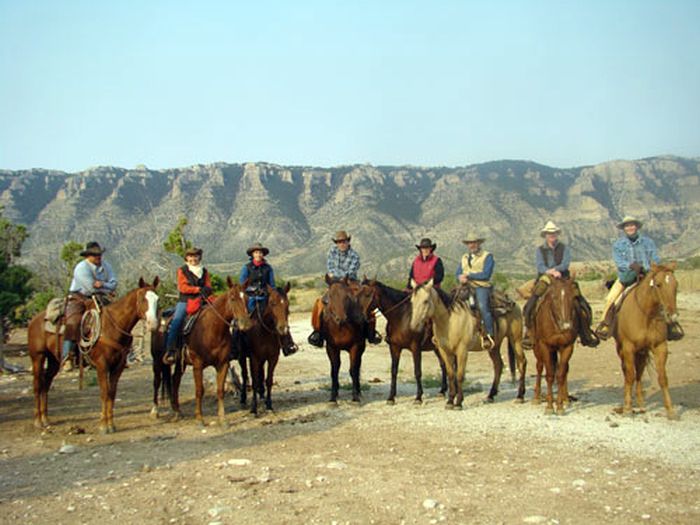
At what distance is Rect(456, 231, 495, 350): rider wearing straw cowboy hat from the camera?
1233cm

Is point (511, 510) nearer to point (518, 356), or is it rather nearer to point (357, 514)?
point (357, 514)

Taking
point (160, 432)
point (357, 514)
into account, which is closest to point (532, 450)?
point (357, 514)

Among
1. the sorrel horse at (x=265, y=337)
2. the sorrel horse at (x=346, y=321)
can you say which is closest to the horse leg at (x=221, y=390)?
the sorrel horse at (x=265, y=337)

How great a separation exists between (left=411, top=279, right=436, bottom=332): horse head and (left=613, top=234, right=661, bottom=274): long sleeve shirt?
11.1 feet

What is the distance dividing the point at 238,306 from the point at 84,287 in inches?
115

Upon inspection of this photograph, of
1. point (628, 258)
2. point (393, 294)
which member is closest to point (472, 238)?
point (393, 294)

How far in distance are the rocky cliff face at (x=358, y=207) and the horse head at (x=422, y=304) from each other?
180 feet

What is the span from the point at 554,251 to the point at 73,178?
11001 cm

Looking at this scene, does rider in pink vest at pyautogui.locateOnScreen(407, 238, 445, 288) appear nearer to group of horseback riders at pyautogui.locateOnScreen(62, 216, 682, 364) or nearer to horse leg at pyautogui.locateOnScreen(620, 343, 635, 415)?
group of horseback riders at pyautogui.locateOnScreen(62, 216, 682, 364)

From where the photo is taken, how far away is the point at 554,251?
12000 millimetres

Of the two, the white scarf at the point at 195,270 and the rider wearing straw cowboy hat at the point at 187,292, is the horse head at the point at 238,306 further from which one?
the white scarf at the point at 195,270

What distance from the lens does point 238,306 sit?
1058 centimetres

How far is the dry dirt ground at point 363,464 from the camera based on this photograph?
623 cm

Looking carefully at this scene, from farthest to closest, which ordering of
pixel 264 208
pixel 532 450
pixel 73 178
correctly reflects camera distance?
pixel 73 178 → pixel 264 208 → pixel 532 450
